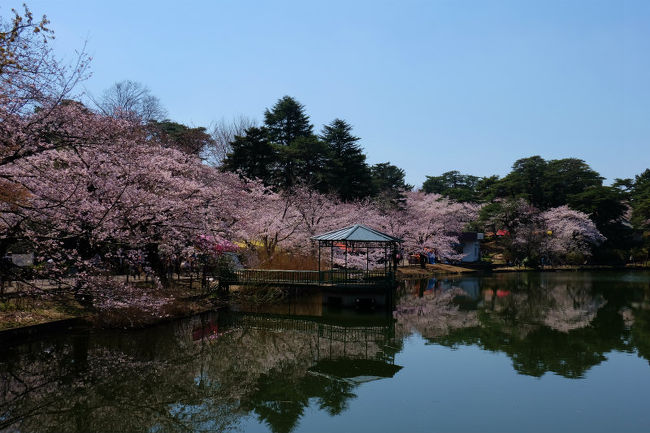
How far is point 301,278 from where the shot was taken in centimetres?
2250

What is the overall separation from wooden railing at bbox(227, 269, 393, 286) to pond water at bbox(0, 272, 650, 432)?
179cm

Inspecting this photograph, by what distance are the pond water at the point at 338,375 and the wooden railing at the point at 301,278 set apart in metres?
1.79

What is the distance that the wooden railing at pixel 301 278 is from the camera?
21.9 meters

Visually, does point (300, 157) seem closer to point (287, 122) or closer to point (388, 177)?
point (287, 122)

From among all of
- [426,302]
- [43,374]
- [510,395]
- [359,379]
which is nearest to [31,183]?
[43,374]

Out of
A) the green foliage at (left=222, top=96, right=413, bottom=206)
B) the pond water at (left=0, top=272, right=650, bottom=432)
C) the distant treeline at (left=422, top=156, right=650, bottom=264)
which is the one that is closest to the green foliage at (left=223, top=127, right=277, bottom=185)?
the green foliage at (left=222, top=96, right=413, bottom=206)

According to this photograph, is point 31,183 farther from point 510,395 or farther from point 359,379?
point 510,395

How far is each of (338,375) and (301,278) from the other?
10.8 meters

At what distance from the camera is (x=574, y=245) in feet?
154

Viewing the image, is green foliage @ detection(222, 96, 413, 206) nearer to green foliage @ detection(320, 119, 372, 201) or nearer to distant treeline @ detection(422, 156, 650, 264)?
green foliage @ detection(320, 119, 372, 201)

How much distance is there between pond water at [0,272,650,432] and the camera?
8898 mm

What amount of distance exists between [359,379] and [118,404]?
18.3 ft

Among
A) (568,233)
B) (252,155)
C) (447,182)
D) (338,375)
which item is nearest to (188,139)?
(252,155)

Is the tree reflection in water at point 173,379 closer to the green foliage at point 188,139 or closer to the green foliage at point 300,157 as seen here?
the green foliage at point 300,157
